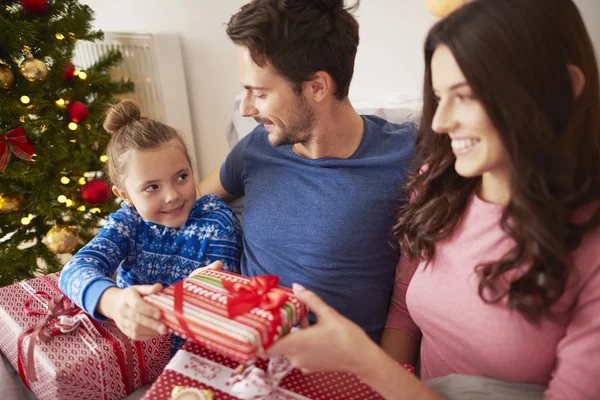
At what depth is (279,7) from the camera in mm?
1203

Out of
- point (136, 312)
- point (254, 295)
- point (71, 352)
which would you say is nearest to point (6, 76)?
point (71, 352)

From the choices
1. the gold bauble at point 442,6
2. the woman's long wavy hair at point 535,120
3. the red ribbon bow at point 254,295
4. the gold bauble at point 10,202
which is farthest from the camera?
the gold bauble at point 10,202

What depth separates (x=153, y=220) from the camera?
1.29m

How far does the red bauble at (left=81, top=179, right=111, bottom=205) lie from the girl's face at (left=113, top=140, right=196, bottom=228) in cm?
91

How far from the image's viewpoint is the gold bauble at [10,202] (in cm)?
198

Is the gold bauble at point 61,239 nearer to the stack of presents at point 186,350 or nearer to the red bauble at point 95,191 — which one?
the red bauble at point 95,191

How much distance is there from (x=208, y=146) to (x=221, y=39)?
0.68 metres

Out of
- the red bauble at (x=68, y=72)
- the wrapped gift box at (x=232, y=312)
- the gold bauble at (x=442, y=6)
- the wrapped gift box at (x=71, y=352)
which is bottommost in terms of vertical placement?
the wrapped gift box at (x=71, y=352)

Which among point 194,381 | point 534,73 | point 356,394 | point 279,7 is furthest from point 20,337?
point 534,73

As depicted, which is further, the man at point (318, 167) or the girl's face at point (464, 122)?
the man at point (318, 167)

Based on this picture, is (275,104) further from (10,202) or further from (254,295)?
(10,202)

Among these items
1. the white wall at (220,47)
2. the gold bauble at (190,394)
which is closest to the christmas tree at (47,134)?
the white wall at (220,47)

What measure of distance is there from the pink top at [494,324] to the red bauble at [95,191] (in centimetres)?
162

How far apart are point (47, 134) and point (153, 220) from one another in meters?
1.05
